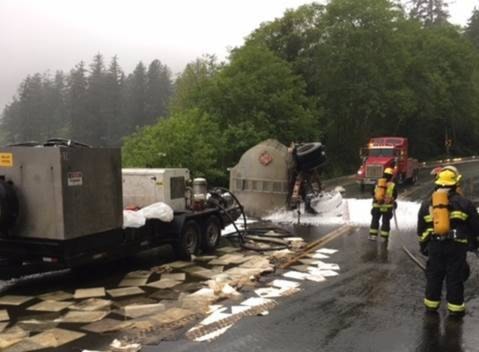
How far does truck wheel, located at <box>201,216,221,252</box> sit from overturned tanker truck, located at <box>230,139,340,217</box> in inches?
196

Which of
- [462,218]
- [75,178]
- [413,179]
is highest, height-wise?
[75,178]

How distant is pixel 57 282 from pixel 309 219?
9.00m

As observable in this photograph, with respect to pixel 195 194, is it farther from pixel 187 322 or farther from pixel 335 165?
pixel 335 165

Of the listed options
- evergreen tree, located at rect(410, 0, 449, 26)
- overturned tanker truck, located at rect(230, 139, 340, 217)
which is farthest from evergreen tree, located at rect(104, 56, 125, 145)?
overturned tanker truck, located at rect(230, 139, 340, 217)

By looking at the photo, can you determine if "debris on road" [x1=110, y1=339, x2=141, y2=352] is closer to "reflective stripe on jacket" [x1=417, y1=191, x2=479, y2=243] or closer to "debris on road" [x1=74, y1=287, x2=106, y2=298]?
"debris on road" [x1=74, y1=287, x2=106, y2=298]

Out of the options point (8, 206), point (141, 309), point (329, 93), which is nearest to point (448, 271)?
point (141, 309)

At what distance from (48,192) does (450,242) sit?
5.61 metres

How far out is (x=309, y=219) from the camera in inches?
653

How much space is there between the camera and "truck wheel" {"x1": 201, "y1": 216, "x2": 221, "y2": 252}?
11.6 metres

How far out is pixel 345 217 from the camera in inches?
658

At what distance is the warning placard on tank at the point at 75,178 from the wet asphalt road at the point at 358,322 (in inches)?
125

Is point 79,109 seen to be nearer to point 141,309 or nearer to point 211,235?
point 211,235

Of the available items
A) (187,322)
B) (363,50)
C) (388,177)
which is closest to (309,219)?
(388,177)

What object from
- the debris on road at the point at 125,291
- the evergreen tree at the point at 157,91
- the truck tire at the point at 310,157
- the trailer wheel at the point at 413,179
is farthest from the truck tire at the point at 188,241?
the evergreen tree at the point at 157,91
